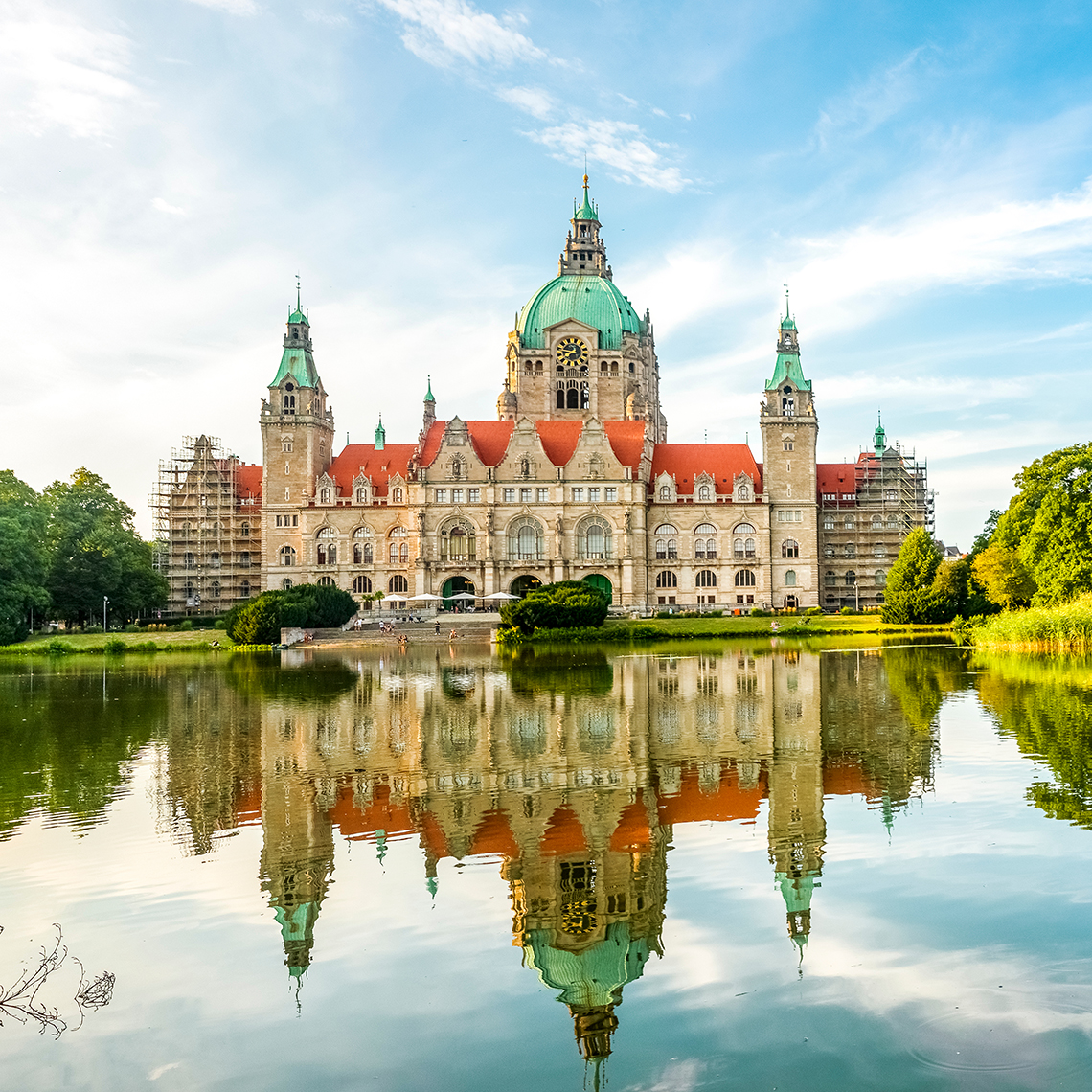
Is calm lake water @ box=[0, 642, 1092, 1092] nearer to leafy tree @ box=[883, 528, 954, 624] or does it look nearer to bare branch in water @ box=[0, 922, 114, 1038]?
bare branch in water @ box=[0, 922, 114, 1038]

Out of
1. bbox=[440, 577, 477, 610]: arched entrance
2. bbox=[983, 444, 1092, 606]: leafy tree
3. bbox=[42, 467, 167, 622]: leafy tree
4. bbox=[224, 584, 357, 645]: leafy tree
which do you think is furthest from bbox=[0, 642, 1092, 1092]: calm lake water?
bbox=[440, 577, 477, 610]: arched entrance

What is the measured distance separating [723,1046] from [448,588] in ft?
257

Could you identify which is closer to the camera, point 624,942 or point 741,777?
point 624,942

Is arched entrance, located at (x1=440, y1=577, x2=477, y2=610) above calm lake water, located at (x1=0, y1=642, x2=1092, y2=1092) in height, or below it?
above

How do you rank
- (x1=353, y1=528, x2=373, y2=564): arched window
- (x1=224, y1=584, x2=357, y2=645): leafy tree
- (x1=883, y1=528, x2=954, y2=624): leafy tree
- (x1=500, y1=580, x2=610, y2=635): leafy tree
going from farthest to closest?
(x1=353, y1=528, x2=373, y2=564): arched window < (x1=883, y1=528, x2=954, y2=624): leafy tree < (x1=224, y1=584, x2=357, y2=645): leafy tree < (x1=500, y1=580, x2=610, y2=635): leafy tree

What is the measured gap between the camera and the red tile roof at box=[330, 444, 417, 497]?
90.6 meters

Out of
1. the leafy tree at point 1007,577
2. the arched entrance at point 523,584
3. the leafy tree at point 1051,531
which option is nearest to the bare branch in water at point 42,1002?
the leafy tree at point 1051,531

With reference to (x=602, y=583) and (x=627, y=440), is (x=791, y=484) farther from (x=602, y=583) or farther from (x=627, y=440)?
(x=602, y=583)

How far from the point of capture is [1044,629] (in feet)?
143

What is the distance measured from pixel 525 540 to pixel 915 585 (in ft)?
106

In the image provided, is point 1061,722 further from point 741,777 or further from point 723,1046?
point 723,1046

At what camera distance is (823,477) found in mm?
93812

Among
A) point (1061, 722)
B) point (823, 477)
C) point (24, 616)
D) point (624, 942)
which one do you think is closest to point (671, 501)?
point (823, 477)

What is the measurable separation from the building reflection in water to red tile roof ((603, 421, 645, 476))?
53.7 metres
